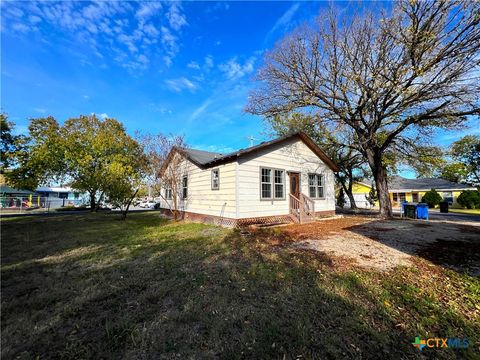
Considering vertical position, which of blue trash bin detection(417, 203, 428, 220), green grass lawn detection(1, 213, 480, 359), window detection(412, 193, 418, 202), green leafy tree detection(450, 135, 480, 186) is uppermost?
green leafy tree detection(450, 135, 480, 186)

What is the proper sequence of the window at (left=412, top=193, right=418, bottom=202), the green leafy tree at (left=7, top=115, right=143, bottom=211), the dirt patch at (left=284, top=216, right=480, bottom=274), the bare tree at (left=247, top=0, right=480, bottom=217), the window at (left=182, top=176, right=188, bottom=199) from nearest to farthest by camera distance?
1. the dirt patch at (left=284, top=216, right=480, bottom=274)
2. the bare tree at (left=247, top=0, right=480, bottom=217)
3. the window at (left=182, top=176, right=188, bottom=199)
4. the green leafy tree at (left=7, top=115, right=143, bottom=211)
5. the window at (left=412, top=193, right=418, bottom=202)

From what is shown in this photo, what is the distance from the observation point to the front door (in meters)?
11.9

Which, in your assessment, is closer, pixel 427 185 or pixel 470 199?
pixel 470 199

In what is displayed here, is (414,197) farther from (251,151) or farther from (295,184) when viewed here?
(251,151)

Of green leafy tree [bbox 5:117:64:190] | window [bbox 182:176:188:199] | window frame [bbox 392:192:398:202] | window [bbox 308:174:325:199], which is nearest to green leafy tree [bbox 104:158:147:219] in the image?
window [bbox 182:176:188:199]

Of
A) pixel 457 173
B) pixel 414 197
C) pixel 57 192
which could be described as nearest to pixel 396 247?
pixel 414 197

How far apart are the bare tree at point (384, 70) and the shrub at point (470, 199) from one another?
19366 millimetres

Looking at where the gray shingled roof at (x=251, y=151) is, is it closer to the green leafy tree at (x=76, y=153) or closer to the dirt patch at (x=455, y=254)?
the green leafy tree at (x=76, y=153)

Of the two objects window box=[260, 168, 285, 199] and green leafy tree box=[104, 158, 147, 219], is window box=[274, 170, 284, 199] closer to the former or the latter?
window box=[260, 168, 285, 199]

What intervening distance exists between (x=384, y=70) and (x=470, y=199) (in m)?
25.4

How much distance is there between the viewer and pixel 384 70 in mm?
9844

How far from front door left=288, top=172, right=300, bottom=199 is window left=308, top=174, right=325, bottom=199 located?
3.94 feet

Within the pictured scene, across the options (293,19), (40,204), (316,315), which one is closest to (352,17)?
(293,19)

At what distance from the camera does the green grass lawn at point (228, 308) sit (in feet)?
7.41
